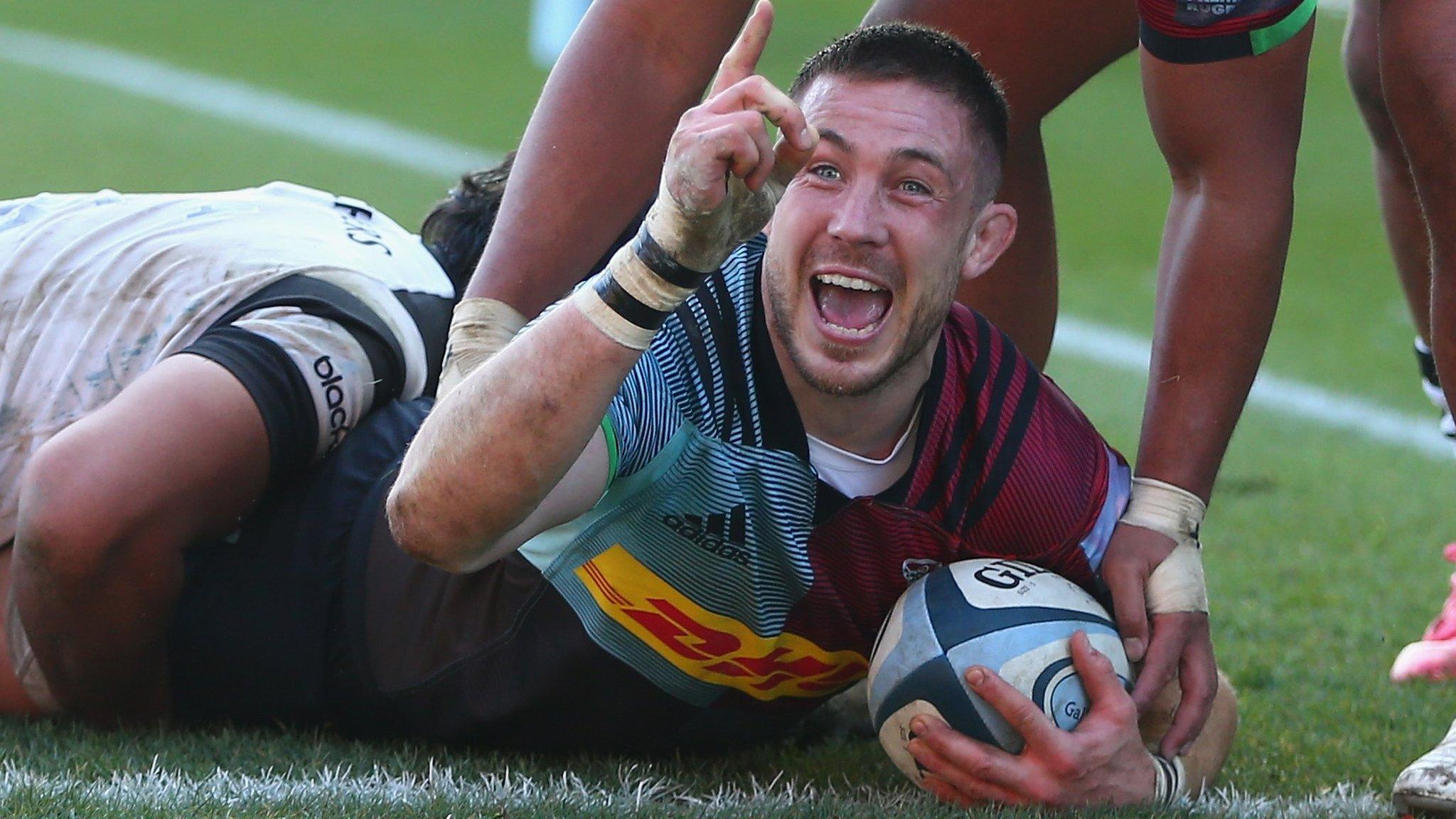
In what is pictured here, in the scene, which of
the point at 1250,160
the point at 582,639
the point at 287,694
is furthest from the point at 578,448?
the point at 1250,160

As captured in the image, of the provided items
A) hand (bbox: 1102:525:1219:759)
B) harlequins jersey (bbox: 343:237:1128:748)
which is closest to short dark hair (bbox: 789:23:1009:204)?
harlequins jersey (bbox: 343:237:1128:748)

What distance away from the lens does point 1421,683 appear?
4.09m

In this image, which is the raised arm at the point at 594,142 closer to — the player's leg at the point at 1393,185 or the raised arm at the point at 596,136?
the raised arm at the point at 596,136

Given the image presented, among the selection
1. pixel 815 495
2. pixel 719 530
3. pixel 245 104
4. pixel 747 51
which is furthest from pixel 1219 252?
pixel 245 104

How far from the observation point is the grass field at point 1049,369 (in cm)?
311

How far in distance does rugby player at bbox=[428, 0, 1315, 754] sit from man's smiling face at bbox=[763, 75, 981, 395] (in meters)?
0.43

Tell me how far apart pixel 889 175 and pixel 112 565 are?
1485 mm

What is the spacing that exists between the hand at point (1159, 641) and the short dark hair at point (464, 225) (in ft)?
5.16

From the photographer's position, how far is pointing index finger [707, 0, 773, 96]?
2539 mm

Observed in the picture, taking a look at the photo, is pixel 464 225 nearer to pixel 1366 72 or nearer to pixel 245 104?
pixel 1366 72

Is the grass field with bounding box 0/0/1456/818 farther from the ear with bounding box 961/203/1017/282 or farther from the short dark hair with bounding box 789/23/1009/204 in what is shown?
the short dark hair with bounding box 789/23/1009/204

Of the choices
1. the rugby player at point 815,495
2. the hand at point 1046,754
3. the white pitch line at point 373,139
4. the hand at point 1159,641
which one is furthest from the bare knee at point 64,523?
the white pitch line at point 373,139

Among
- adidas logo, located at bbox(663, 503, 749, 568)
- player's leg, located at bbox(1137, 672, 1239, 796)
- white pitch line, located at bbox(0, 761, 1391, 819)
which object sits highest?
adidas logo, located at bbox(663, 503, 749, 568)

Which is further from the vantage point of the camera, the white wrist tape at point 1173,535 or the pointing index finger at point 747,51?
the white wrist tape at point 1173,535
